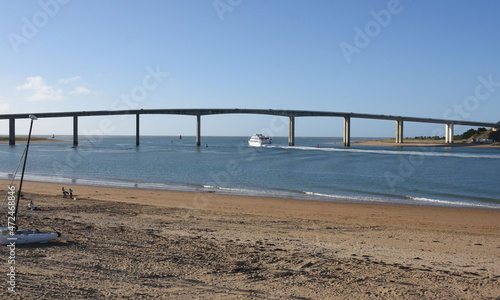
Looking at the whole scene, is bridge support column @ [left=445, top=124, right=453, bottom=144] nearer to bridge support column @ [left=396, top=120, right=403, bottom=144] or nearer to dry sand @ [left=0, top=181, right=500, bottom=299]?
bridge support column @ [left=396, top=120, right=403, bottom=144]

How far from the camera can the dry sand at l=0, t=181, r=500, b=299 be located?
720cm

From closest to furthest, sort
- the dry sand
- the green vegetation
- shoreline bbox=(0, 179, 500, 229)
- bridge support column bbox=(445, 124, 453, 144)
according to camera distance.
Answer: the dry sand < shoreline bbox=(0, 179, 500, 229) < bridge support column bbox=(445, 124, 453, 144) < the green vegetation

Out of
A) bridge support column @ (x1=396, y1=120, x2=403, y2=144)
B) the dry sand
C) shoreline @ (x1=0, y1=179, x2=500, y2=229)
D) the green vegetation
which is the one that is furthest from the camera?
the green vegetation

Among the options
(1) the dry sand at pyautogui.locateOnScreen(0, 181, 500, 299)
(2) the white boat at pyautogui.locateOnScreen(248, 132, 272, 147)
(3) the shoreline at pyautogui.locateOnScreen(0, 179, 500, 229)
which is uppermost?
(2) the white boat at pyautogui.locateOnScreen(248, 132, 272, 147)

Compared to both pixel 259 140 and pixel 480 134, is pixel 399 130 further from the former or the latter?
pixel 259 140

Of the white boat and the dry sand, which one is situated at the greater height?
the white boat

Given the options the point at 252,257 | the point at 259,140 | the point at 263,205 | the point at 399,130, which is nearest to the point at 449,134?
the point at 399,130

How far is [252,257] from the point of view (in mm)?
9375

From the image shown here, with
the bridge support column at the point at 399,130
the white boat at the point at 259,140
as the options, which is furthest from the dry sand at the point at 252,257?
the bridge support column at the point at 399,130

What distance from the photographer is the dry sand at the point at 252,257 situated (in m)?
7.20

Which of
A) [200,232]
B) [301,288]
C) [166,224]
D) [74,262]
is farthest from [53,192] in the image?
[301,288]

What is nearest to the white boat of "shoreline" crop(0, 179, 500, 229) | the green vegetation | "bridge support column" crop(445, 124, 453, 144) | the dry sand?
"bridge support column" crop(445, 124, 453, 144)

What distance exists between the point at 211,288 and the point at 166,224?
6.77 m

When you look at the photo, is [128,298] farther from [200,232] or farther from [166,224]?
[166,224]
